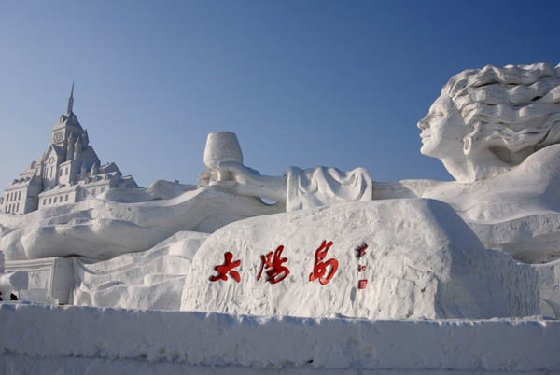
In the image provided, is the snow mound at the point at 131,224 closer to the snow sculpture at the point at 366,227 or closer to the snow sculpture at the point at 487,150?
the snow sculpture at the point at 366,227

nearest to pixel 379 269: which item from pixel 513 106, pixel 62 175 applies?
pixel 513 106

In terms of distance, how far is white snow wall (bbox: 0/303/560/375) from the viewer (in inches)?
68.9

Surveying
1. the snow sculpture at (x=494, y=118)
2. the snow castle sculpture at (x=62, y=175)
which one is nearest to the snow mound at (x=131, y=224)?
the snow sculpture at (x=494, y=118)

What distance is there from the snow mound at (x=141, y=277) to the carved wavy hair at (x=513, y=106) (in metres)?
3.16

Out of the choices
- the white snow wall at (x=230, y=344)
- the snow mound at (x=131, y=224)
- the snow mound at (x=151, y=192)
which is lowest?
the white snow wall at (x=230, y=344)

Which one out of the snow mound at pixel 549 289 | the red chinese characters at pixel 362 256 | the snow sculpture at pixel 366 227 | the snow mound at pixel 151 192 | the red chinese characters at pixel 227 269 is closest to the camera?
the snow sculpture at pixel 366 227

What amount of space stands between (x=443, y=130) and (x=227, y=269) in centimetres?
319

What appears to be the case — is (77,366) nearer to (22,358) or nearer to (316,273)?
(22,358)

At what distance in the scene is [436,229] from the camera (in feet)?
10.6

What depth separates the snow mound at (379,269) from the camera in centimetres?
298

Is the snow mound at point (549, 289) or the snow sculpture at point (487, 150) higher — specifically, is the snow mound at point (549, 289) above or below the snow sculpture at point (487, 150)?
below

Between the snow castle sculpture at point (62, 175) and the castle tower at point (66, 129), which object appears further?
the castle tower at point (66, 129)

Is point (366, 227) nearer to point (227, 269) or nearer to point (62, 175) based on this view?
point (227, 269)

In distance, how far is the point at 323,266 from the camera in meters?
3.51
